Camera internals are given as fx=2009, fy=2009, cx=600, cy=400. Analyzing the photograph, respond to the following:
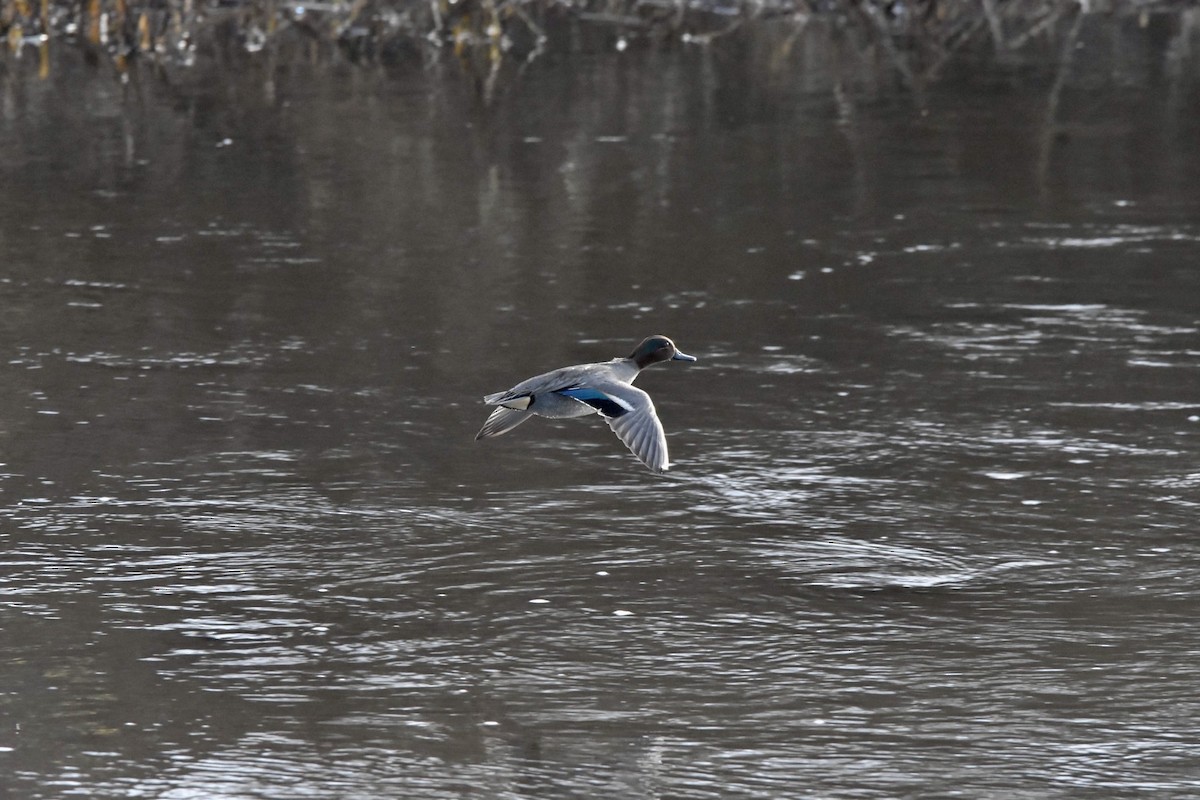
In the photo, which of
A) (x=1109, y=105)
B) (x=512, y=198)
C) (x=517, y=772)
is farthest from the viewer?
(x=1109, y=105)

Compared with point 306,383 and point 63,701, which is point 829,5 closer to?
point 306,383

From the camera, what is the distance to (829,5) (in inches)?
1164

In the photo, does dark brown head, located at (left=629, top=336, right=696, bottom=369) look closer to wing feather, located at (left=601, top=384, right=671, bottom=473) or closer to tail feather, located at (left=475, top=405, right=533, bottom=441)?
→ tail feather, located at (left=475, top=405, right=533, bottom=441)

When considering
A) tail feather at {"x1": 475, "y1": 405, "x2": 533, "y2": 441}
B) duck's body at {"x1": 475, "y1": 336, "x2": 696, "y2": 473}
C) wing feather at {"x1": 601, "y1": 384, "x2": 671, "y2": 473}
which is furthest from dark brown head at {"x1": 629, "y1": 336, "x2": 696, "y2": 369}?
wing feather at {"x1": 601, "y1": 384, "x2": 671, "y2": 473}

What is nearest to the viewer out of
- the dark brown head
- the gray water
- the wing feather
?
the gray water

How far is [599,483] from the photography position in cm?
752

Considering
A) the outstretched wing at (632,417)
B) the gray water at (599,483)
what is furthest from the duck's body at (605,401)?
the gray water at (599,483)

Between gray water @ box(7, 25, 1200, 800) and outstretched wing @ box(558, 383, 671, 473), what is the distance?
1.48 ft

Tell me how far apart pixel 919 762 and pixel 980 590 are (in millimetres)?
1398

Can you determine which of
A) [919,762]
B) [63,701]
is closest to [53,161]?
[63,701]

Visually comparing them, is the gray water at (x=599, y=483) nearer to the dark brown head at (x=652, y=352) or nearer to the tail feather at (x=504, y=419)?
the tail feather at (x=504, y=419)

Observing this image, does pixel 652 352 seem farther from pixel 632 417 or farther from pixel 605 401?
pixel 632 417

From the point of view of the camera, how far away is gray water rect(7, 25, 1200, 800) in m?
5.18

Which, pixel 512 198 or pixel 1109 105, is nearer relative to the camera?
pixel 512 198
